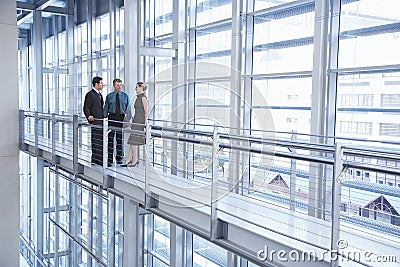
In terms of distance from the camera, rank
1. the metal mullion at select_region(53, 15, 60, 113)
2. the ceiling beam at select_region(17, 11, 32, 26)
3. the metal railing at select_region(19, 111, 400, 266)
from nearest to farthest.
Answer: the metal railing at select_region(19, 111, 400, 266) → the ceiling beam at select_region(17, 11, 32, 26) → the metal mullion at select_region(53, 15, 60, 113)

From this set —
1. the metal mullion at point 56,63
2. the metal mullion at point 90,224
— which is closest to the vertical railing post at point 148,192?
the metal mullion at point 90,224

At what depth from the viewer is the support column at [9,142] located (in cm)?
831

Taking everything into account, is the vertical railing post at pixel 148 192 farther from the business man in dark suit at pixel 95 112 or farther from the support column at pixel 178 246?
the support column at pixel 178 246

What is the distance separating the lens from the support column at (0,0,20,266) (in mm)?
8312

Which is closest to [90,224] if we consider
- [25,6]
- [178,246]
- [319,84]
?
[178,246]

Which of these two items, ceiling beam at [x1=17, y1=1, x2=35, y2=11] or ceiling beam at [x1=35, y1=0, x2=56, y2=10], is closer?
ceiling beam at [x1=35, y1=0, x2=56, y2=10]

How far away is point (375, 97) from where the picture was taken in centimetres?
402

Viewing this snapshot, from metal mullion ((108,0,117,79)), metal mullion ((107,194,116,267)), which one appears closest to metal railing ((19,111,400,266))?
metal mullion ((107,194,116,267))

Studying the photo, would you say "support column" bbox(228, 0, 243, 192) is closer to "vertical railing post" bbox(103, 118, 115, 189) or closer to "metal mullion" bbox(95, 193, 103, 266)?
"vertical railing post" bbox(103, 118, 115, 189)

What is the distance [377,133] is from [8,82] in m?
6.79

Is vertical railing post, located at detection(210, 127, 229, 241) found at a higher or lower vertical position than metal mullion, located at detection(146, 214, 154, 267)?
higher

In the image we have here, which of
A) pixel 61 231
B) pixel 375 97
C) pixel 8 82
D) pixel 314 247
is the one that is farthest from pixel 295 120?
pixel 61 231

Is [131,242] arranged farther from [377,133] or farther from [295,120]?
[377,133]

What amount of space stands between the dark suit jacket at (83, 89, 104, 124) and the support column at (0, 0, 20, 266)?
332 cm
